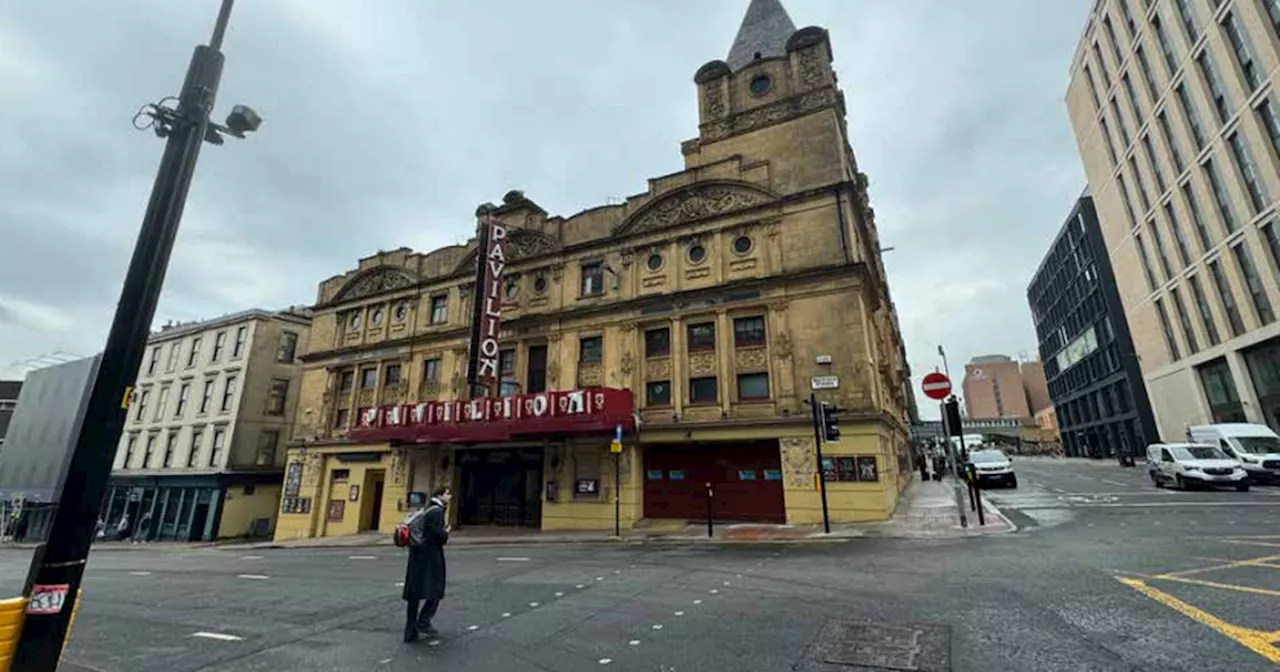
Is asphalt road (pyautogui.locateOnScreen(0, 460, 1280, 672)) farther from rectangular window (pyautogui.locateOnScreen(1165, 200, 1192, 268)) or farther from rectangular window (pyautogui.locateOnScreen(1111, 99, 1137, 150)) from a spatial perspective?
rectangular window (pyautogui.locateOnScreen(1111, 99, 1137, 150))

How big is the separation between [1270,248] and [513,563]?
40.7 meters

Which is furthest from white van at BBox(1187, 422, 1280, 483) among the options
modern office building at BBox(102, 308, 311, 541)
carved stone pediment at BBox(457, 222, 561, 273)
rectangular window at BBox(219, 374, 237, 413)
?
rectangular window at BBox(219, 374, 237, 413)

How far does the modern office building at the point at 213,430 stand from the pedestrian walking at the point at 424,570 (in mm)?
30091

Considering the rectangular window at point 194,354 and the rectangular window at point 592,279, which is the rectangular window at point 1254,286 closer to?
the rectangular window at point 592,279

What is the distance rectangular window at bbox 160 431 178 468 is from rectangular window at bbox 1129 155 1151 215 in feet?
229

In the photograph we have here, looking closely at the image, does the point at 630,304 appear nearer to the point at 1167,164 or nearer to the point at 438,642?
the point at 438,642

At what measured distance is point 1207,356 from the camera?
3422 centimetres

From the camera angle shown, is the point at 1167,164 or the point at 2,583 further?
the point at 1167,164

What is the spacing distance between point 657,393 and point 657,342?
2.13 meters

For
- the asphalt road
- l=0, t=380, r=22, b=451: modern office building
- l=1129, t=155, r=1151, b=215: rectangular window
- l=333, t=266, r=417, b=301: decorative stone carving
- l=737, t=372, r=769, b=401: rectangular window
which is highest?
l=1129, t=155, r=1151, b=215: rectangular window

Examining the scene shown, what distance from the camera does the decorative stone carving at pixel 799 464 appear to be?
17703 mm

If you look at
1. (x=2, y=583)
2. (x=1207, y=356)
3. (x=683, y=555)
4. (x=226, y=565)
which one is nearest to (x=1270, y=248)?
(x=1207, y=356)

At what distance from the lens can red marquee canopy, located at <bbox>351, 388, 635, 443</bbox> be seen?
61.3 feet

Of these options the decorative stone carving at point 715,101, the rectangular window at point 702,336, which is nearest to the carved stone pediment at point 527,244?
the rectangular window at point 702,336
